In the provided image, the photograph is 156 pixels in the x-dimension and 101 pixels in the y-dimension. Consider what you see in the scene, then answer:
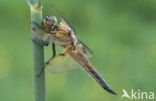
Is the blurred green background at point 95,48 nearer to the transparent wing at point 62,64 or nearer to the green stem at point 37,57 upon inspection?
the transparent wing at point 62,64

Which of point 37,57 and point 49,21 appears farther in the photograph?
point 49,21

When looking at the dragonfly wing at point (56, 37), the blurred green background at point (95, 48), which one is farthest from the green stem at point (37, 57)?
the blurred green background at point (95, 48)

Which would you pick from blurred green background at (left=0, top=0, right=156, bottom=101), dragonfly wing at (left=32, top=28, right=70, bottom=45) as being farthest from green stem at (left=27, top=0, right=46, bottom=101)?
blurred green background at (left=0, top=0, right=156, bottom=101)

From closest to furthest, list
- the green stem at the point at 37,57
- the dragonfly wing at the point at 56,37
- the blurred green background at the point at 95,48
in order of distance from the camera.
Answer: the green stem at the point at 37,57
the dragonfly wing at the point at 56,37
the blurred green background at the point at 95,48

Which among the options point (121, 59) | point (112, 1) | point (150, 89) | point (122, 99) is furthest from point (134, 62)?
point (112, 1)

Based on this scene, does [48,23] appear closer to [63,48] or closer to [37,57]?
[63,48]

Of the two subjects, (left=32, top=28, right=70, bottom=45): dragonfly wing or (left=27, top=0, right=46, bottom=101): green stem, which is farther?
(left=32, top=28, right=70, bottom=45): dragonfly wing

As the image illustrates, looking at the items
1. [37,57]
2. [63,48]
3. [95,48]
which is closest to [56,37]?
[63,48]

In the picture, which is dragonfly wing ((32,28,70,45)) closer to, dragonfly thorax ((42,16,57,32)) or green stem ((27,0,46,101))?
dragonfly thorax ((42,16,57,32))
